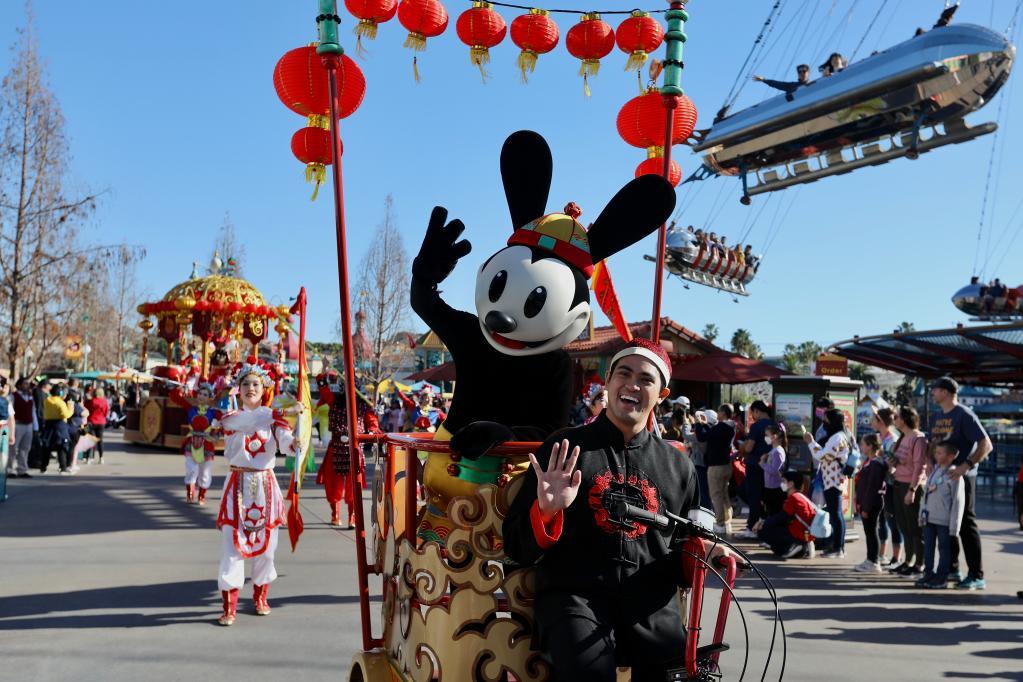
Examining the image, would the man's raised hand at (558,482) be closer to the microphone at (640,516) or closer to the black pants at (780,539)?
the microphone at (640,516)

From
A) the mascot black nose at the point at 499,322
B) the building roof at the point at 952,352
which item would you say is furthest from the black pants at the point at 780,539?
the building roof at the point at 952,352

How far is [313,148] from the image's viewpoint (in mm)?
4062

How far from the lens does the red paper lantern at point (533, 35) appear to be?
444cm

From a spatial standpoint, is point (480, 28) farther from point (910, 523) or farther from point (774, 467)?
point (774, 467)

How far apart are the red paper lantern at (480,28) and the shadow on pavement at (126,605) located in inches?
156

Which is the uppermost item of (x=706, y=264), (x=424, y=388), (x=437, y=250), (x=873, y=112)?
(x=873, y=112)

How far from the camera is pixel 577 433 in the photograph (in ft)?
8.83

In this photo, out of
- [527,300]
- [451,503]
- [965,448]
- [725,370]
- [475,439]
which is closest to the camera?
[475,439]

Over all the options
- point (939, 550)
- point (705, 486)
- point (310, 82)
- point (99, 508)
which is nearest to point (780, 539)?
point (939, 550)

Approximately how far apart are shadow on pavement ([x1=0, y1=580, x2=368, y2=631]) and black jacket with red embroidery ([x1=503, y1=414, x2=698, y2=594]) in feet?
11.8

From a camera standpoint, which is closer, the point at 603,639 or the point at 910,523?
the point at 603,639

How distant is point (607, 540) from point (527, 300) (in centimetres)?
94

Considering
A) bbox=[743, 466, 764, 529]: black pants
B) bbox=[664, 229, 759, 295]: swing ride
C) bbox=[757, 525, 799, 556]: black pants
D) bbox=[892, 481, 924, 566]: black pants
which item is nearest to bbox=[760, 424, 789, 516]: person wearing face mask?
bbox=[743, 466, 764, 529]: black pants

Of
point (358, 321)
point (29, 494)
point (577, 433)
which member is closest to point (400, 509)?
point (577, 433)
